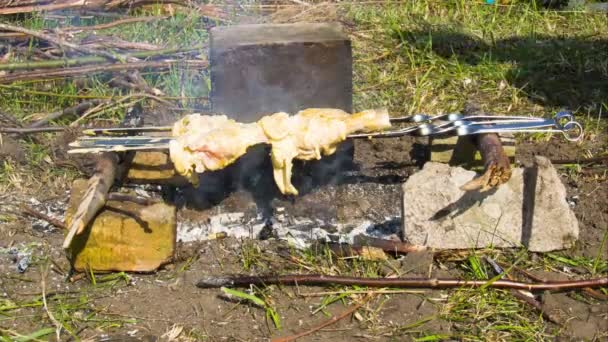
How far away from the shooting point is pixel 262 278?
13.5ft

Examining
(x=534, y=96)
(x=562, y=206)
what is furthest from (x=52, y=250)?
(x=534, y=96)

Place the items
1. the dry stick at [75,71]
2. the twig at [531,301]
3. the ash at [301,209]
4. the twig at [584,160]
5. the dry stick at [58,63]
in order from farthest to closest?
the dry stick at [58,63] → the dry stick at [75,71] → the twig at [584,160] → the ash at [301,209] → the twig at [531,301]

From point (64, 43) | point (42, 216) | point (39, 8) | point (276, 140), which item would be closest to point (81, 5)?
point (39, 8)

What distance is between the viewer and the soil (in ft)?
12.7

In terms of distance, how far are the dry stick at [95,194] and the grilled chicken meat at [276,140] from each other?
1.33ft

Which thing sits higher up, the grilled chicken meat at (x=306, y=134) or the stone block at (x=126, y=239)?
the grilled chicken meat at (x=306, y=134)

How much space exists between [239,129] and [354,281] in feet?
3.45

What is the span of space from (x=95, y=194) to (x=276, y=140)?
1.01 m

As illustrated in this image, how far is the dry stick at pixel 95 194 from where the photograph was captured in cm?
379

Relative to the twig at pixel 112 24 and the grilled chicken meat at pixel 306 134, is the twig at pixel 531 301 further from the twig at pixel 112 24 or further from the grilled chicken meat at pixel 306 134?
the twig at pixel 112 24

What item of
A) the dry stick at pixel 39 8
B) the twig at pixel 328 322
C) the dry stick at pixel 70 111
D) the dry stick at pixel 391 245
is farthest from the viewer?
the dry stick at pixel 39 8

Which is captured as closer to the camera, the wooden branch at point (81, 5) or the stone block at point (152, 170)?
the stone block at point (152, 170)

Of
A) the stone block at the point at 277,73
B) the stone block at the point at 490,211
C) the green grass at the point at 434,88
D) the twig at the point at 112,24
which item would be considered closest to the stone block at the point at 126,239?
the green grass at the point at 434,88

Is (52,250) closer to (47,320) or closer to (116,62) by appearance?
(47,320)
